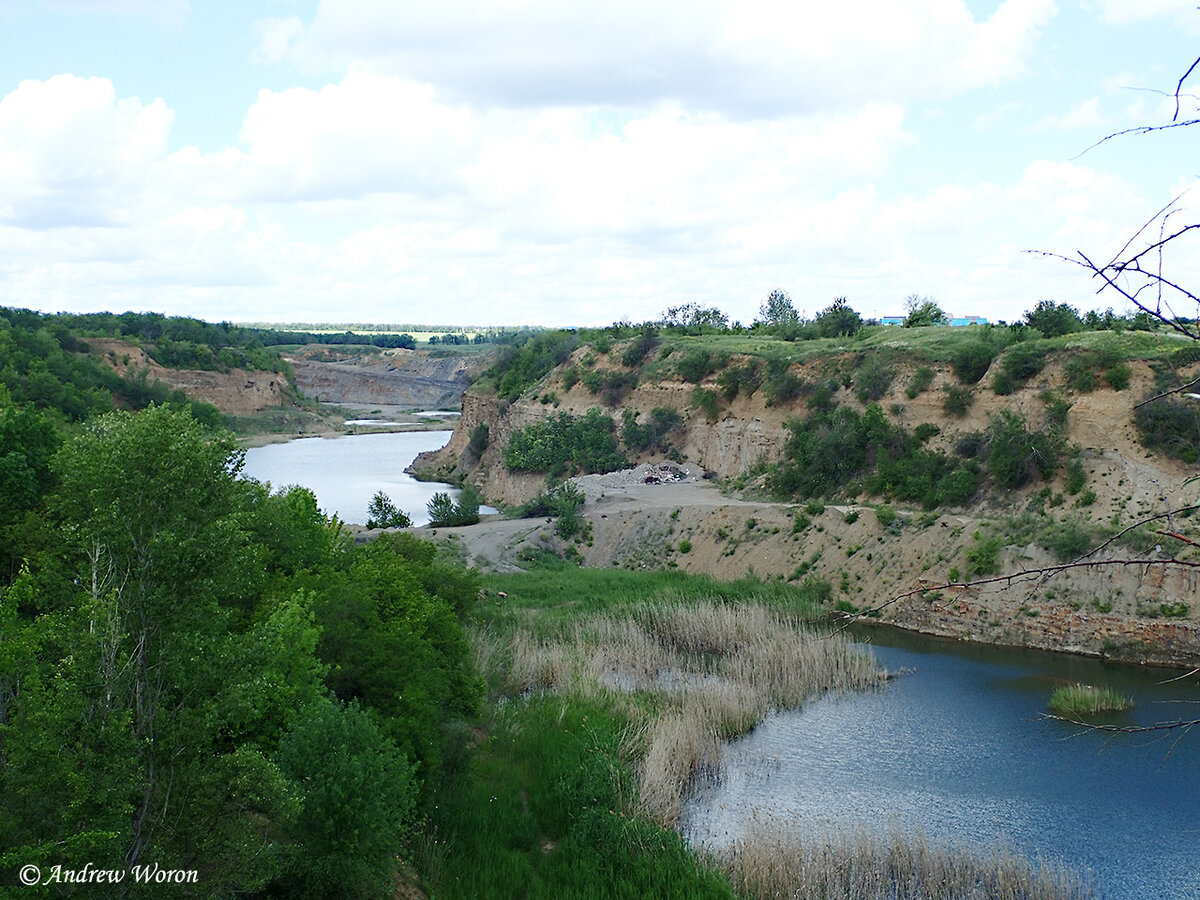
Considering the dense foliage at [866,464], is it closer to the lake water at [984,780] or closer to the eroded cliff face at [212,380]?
the lake water at [984,780]

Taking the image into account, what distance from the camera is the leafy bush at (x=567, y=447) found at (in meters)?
61.0

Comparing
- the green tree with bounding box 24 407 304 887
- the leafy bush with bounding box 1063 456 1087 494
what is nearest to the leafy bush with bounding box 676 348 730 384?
the leafy bush with bounding box 1063 456 1087 494

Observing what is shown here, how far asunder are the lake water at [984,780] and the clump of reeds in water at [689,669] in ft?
2.16

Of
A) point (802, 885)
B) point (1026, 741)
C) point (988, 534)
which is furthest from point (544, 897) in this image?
point (988, 534)

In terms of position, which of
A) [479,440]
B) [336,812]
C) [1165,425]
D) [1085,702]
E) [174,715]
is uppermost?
[1165,425]

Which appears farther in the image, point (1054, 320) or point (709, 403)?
point (709, 403)

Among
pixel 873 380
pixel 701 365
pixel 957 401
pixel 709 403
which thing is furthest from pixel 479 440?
pixel 957 401

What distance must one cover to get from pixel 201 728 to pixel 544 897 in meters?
6.71

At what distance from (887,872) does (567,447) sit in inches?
1912

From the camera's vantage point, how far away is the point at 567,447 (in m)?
63.0

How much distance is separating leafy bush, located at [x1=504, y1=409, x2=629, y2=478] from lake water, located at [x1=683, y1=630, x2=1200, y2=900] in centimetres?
3562

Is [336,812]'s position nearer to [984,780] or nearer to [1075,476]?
[984,780]

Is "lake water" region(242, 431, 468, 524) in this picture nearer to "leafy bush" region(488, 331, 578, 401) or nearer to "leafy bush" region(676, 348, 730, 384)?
"leafy bush" region(488, 331, 578, 401)

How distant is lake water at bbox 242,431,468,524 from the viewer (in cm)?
6431
